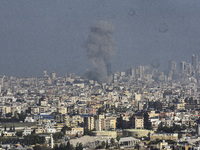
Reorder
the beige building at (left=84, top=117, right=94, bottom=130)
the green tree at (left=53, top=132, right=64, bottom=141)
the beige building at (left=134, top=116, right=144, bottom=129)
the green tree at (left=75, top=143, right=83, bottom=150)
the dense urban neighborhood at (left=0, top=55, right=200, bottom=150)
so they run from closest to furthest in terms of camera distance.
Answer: the green tree at (left=75, top=143, right=83, bottom=150), the dense urban neighborhood at (left=0, top=55, right=200, bottom=150), the green tree at (left=53, top=132, right=64, bottom=141), the beige building at (left=84, top=117, right=94, bottom=130), the beige building at (left=134, top=116, right=144, bottom=129)

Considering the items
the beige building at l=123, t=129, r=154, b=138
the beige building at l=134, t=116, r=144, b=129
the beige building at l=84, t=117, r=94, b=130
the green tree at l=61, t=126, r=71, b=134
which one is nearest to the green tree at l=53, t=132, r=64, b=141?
the green tree at l=61, t=126, r=71, b=134

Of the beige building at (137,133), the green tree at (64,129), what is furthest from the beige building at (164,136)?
the green tree at (64,129)

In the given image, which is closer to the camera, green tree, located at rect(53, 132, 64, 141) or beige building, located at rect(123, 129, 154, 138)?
green tree, located at rect(53, 132, 64, 141)

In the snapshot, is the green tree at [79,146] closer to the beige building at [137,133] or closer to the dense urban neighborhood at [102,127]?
the dense urban neighborhood at [102,127]

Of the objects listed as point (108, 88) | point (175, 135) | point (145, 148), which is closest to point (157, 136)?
point (175, 135)

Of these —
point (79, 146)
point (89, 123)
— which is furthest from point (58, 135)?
point (79, 146)

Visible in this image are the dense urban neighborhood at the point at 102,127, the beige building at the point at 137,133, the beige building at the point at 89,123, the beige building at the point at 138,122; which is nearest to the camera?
the dense urban neighborhood at the point at 102,127

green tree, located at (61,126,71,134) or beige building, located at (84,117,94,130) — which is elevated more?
beige building, located at (84,117,94,130)

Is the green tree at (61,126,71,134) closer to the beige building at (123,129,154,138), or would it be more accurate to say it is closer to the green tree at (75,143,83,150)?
the beige building at (123,129,154,138)

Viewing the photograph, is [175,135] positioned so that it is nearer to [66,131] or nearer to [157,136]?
[157,136]

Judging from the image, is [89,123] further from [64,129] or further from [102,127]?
[64,129]

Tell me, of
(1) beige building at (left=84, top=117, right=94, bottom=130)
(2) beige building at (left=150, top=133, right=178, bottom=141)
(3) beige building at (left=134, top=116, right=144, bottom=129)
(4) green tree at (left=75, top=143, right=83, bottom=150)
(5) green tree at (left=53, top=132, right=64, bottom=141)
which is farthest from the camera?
(3) beige building at (left=134, top=116, right=144, bottom=129)
